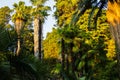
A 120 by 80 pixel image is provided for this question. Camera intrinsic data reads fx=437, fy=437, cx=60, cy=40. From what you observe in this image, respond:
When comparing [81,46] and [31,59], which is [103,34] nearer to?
[81,46]

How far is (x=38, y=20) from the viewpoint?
1437 inches

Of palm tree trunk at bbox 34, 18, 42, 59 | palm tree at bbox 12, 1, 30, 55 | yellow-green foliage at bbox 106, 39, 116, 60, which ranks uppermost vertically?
palm tree at bbox 12, 1, 30, 55

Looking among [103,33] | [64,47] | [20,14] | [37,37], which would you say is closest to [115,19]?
[64,47]

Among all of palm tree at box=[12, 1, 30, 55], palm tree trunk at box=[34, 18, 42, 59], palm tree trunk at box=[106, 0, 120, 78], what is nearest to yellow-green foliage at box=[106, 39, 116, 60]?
palm tree trunk at box=[34, 18, 42, 59]

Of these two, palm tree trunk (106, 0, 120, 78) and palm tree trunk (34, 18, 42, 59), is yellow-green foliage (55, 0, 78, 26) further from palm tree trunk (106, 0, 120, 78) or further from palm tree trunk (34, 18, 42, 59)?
palm tree trunk (106, 0, 120, 78)

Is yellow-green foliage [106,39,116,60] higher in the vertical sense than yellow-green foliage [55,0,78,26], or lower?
lower

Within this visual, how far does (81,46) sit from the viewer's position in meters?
34.4

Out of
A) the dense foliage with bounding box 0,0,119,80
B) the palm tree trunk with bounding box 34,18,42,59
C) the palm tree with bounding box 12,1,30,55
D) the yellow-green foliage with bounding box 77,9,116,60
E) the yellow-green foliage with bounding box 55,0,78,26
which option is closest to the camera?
the dense foliage with bounding box 0,0,119,80

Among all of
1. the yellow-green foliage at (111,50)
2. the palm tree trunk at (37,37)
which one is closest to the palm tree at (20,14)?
the palm tree trunk at (37,37)

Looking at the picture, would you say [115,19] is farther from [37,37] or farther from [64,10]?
[64,10]

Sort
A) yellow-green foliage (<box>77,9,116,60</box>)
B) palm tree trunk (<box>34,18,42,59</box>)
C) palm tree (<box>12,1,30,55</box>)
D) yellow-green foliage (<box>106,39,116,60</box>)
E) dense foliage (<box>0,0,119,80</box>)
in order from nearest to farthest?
1. dense foliage (<box>0,0,119,80</box>)
2. palm tree trunk (<box>34,18,42,59</box>)
3. palm tree (<box>12,1,30,55</box>)
4. yellow-green foliage (<box>106,39,116,60</box>)
5. yellow-green foliage (<box>77,9,116,60</box>)

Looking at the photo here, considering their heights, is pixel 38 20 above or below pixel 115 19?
above

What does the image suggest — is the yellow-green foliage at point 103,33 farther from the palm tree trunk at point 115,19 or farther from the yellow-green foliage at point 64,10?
the palm tree trunk at point 115,19

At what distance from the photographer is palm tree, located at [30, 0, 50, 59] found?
3441 centimetres
